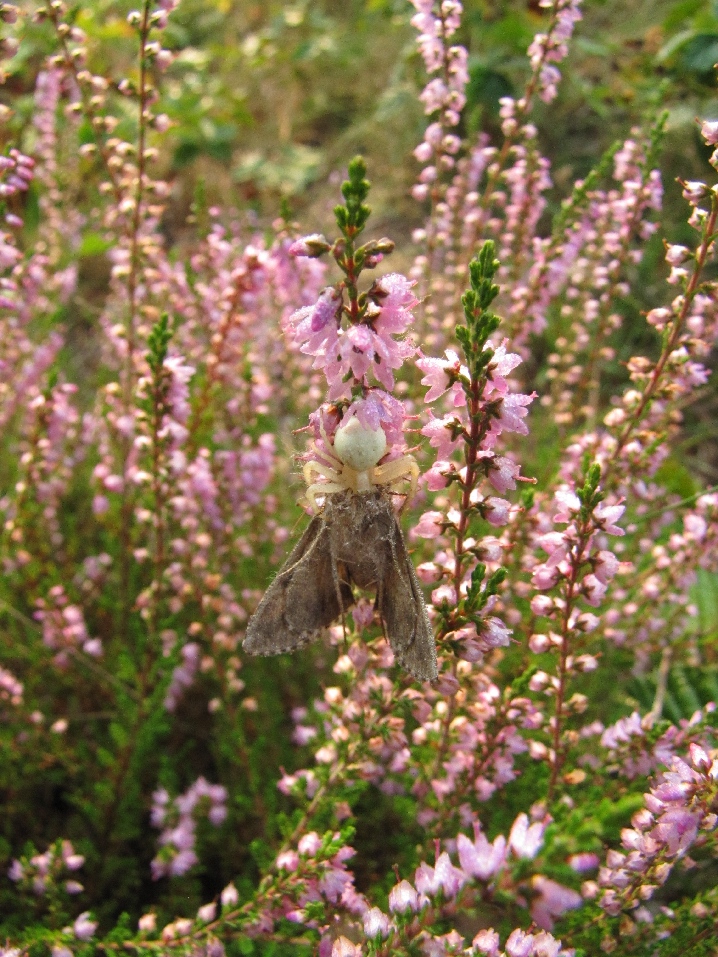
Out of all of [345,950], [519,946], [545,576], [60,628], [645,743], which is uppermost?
[60,628]

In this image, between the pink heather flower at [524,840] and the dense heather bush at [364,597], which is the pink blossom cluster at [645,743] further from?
the pink heather flower at [524,840]

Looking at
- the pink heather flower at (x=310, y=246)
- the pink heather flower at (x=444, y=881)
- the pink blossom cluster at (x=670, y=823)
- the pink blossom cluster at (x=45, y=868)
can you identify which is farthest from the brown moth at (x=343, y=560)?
the pink blossom cluster at (x=45, y=868)

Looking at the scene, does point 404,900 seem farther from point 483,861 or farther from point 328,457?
point 328,457

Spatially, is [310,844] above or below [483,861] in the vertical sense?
above

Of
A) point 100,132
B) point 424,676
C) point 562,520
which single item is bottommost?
point 424,676

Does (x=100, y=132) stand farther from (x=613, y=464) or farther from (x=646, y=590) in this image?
(x=646, y=590)

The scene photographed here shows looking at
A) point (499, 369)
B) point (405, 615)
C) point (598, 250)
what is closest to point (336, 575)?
point (405, 615)

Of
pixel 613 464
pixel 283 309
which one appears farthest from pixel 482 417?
pixel 283 309
